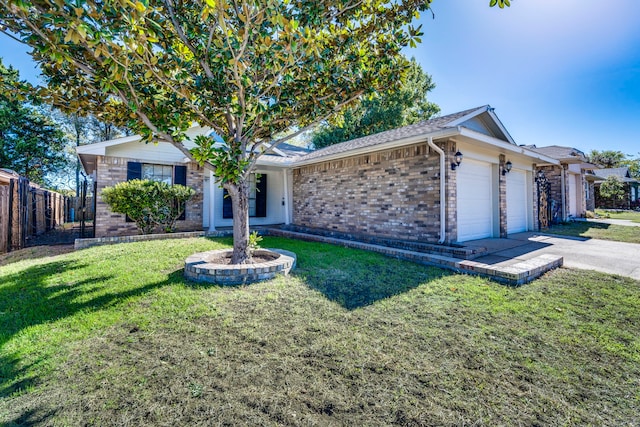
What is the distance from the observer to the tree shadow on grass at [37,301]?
242 centimetres

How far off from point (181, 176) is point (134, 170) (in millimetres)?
1504

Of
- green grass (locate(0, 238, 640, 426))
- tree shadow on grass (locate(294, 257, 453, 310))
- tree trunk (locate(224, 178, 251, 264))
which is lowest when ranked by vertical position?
green grass (locate(0, 238, 640, 426))

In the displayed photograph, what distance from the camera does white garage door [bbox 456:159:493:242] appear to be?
24.4ft

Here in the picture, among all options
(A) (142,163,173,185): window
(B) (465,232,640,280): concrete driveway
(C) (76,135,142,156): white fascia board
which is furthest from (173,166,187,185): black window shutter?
(B) (465,232,640,280): concrete driveway

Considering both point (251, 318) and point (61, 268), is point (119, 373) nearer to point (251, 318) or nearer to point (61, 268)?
point (251, 318)

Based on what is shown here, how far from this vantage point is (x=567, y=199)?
15102 mm

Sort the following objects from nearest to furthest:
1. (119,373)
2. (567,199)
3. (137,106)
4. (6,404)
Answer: (6,404) < (119,373) < (137,106) < (567,199)

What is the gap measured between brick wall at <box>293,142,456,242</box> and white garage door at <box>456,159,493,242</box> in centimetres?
73

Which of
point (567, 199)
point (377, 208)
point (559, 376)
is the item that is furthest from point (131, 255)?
point (567, 199)

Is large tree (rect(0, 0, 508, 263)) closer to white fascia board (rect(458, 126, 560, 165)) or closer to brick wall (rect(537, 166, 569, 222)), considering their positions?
white fascia board (rect(458, 126, 560, 165))

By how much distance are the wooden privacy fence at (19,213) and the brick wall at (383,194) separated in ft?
30.3

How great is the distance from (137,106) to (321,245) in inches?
211

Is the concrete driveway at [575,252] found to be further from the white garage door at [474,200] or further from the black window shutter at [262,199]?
the black window shutter at [262,199]

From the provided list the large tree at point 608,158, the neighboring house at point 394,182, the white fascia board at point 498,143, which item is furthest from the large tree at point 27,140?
the large tree at point 608,158
